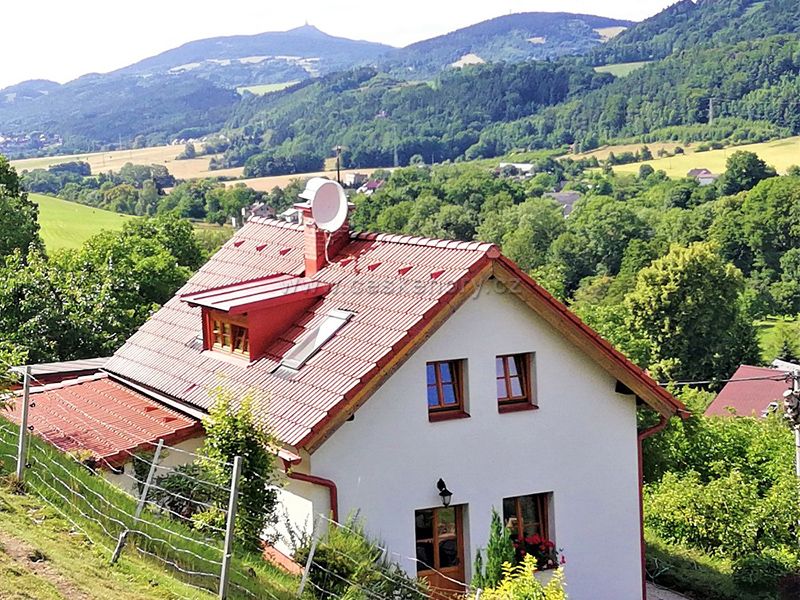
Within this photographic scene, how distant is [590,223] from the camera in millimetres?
119188

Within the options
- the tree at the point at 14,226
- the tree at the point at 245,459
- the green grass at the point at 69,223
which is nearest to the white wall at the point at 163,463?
the tree at the point at 245,459

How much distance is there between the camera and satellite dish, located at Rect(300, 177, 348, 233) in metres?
20.2

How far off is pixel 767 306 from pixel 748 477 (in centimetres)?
7018

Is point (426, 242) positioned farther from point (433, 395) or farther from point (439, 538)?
point (439, 538)

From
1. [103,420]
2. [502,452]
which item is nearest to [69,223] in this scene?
[103,420]

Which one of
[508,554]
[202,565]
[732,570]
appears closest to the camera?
[202,565]

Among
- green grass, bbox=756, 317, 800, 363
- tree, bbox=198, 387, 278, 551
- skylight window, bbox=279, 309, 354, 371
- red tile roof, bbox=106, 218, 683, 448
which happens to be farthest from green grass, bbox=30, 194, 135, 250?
tree, bbox=198, 387, 278, 551

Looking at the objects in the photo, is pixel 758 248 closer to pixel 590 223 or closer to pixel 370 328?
pixel 590 223

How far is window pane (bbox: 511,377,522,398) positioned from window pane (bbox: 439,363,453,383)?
108cm

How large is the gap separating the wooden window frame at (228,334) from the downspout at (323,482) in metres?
3.26

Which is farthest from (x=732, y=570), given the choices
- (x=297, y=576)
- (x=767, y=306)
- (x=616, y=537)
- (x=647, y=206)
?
(x=647, y=206)

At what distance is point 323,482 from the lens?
1653 cm

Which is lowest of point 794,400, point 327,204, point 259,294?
point 794,400

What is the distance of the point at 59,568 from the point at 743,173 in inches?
6354
